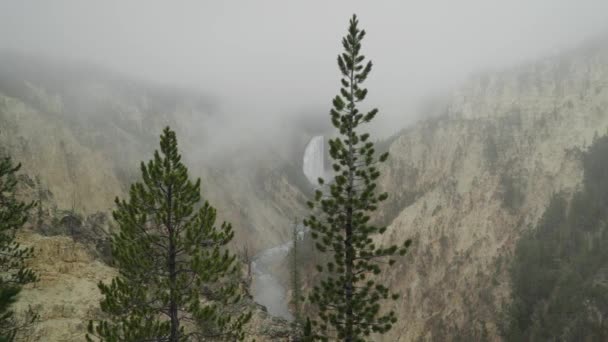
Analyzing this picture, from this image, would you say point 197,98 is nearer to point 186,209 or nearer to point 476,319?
point 476,319

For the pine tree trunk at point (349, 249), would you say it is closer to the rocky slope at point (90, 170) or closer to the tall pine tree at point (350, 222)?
the tall pine tree at point (350, 222)

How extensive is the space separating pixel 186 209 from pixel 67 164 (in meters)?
74.5

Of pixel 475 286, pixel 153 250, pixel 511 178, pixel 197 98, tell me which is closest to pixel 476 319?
pixel 475 286

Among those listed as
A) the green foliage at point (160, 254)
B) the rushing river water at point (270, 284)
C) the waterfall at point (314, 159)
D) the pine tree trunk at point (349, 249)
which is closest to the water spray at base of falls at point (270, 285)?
the rushing river water at point (270, 284)

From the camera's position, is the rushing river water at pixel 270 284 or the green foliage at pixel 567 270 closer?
the green foliage at pixel 567 270

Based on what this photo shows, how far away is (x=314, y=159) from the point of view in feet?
511

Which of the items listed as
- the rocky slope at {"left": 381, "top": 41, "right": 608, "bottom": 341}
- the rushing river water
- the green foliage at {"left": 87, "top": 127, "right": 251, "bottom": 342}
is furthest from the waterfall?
the green foliage at {"left": 87, "top": 127, "right": 251, "bottom": 342}

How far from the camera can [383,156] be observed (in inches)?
582

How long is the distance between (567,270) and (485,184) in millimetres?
21141

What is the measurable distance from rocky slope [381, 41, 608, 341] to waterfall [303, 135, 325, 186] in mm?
65846

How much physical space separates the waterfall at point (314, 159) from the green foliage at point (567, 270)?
94.1 m

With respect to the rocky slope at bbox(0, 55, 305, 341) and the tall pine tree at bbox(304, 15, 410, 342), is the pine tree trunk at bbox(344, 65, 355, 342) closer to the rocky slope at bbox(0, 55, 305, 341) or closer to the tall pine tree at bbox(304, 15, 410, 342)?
the tall pine tree at bbox(304, 15, 410, 342)

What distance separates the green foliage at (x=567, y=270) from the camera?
1860 inches

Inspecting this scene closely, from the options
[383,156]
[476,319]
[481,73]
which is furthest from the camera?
[481,73]
